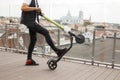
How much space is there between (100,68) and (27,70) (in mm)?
1519

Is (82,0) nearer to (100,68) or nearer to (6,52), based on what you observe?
(6,52)

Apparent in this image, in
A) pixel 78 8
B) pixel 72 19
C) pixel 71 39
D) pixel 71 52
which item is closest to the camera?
pixel 71 39

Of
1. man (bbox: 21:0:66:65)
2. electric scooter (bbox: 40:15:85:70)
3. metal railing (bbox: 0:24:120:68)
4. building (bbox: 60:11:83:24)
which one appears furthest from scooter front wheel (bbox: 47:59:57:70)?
building (bbox: 60:11:83:24)

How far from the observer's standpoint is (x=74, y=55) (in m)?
6.00

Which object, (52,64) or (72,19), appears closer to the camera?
(52,64)

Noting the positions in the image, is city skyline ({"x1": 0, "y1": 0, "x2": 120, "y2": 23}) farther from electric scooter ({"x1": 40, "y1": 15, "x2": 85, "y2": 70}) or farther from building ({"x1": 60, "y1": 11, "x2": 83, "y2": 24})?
electric scooter ({"x1": 40, "y1": 15, "x2": 85, "y2": 70})

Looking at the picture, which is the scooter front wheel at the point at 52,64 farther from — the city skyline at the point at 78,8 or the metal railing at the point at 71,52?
the city skyline at the point at 78,8

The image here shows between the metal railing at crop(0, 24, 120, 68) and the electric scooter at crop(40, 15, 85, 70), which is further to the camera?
the metal railing at crop(0, 24, 120, 68)

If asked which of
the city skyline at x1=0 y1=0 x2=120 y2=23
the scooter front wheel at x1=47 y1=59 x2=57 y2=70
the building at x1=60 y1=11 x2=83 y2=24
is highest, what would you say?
the city skyline at x1=0 y1=0 x2=120 y2=23

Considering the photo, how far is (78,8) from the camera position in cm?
868

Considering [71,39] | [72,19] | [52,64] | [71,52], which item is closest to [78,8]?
[72,19]

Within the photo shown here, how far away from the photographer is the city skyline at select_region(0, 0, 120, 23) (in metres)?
6.82

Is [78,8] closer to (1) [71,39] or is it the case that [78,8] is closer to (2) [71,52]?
(2) [71,52]

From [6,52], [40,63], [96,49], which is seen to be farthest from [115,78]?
[6,52]
